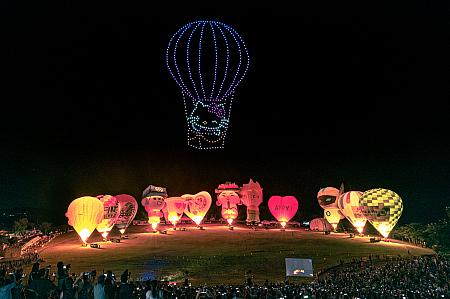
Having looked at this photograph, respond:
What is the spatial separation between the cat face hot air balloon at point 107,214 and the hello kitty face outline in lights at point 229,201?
13.0 meters

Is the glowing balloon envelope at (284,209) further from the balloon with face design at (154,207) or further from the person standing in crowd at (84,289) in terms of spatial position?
the person standing in crowd at (84,289)

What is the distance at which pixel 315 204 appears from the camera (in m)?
59.4

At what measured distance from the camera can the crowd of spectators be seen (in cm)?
671

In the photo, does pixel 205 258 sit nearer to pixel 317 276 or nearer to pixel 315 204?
pixel 317 276

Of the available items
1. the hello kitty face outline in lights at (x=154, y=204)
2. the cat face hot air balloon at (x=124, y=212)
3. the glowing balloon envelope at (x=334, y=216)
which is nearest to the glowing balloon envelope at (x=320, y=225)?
the glowing balloon envelope at (x=334, y=216)

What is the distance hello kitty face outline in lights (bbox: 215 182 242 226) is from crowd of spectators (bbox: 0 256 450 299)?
21.3 m

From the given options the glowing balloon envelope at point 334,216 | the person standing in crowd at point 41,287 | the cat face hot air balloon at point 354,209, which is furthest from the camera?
the glowing balloon envelope at point 334,216

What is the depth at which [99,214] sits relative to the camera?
94.6 feet

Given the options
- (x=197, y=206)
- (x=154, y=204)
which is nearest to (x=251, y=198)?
(x=197, y=206)

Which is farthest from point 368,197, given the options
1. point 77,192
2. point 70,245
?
point 77,192

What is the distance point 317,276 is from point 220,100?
14573mm

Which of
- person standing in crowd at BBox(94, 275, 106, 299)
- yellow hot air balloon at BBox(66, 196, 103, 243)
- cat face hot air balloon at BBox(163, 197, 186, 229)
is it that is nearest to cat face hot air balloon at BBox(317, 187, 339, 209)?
cat face hot air balloon at BBox(163, 197, 186, 229)

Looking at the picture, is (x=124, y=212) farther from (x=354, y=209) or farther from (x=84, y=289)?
(x=84, y=289)

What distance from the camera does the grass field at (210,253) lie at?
64.5 feet
